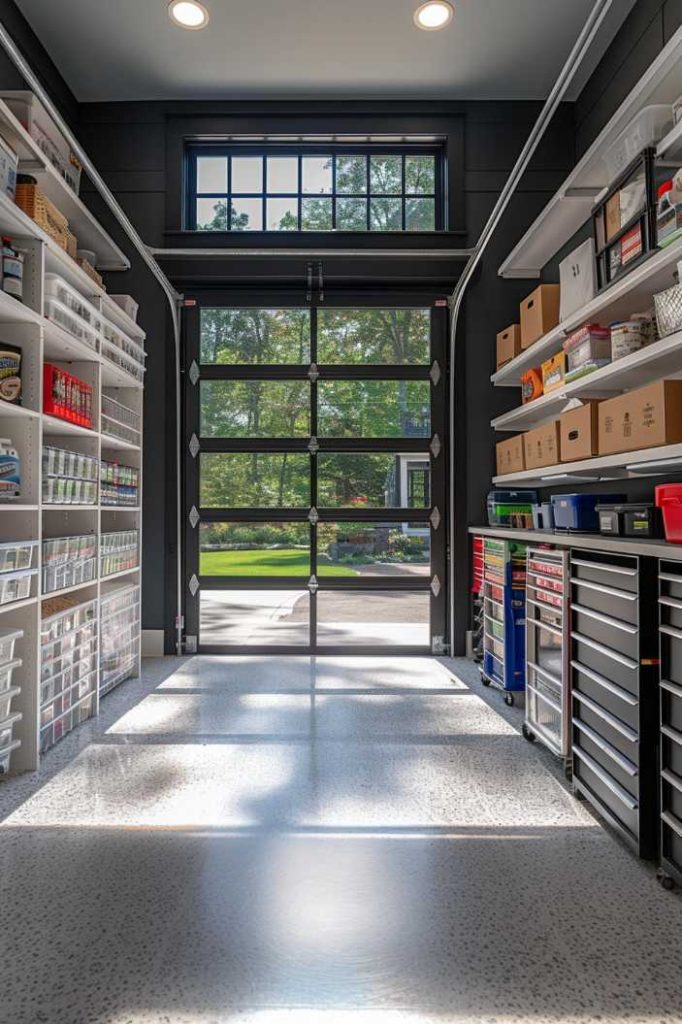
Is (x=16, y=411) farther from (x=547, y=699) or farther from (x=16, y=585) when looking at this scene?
(x=547, y=699)

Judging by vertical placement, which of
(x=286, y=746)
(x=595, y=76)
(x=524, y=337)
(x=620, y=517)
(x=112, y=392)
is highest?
(x=595, y=76)

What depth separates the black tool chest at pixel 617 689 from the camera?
1.88 metres

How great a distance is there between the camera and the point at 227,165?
4.75m

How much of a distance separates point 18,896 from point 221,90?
198 inches

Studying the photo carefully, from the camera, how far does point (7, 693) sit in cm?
245

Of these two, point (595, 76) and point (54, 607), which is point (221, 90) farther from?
point (54, 607)

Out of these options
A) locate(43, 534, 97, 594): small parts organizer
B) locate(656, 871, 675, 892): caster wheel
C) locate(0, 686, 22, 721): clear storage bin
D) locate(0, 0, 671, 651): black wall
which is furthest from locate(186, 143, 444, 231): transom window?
locate(656, 871, 675, 892): caster wheel

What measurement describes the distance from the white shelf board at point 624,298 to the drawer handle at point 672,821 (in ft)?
6.31

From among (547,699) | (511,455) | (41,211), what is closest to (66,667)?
(41,211)

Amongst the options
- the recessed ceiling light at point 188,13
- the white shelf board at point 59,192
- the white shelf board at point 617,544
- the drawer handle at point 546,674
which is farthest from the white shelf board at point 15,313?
the drawer handle at point 546,674

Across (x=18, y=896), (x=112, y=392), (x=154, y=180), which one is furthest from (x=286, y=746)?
(x=154, y=180)

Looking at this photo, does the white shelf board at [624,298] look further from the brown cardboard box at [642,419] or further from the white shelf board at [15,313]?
the white shelf board at [15,313]

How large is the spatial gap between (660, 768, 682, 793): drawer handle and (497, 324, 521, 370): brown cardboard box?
2949mm

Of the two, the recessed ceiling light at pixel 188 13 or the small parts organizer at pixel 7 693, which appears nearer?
the small parts organizer at pixel 7 693
